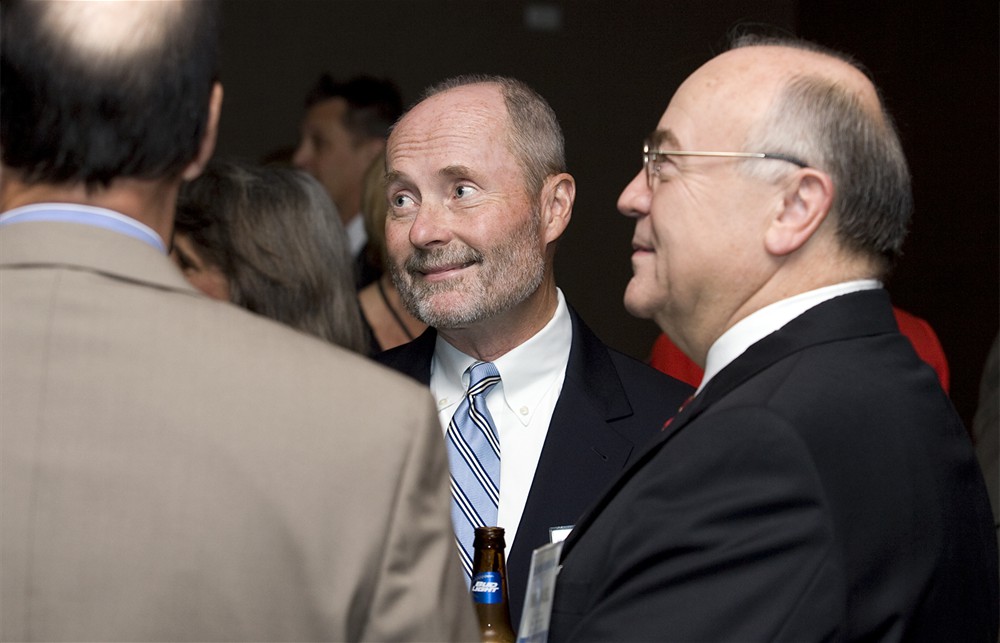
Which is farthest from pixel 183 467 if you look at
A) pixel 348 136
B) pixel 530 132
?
pixel 348 136

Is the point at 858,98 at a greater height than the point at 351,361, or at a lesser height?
greater

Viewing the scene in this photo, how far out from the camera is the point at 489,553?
1934mm

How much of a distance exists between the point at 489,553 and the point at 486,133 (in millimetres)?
1107

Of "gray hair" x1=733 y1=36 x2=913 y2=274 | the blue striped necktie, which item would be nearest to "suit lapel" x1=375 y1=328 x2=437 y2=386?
the blue striped necktie

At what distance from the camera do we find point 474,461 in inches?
98.8

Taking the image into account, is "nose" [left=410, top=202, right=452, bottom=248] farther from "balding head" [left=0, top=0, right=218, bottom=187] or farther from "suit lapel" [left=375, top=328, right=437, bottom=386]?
"balding head" [left=0, top=0, right=218, bottom=187]

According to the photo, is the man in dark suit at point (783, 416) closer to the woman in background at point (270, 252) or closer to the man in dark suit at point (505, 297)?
the man in dark suit at point (505, 297)

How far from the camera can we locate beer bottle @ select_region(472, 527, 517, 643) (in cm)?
191

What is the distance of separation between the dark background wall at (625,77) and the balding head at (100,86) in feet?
10.7

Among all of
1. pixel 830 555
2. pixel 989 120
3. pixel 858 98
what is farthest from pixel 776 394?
pixel 989 120

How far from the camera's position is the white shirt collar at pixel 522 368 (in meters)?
2.64

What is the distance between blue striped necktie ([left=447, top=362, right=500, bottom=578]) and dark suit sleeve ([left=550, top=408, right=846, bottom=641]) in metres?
0.77

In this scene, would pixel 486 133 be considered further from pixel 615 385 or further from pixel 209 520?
pixel 209 520

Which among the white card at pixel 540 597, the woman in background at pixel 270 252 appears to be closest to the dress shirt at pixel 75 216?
the white card at pixel 540 597
